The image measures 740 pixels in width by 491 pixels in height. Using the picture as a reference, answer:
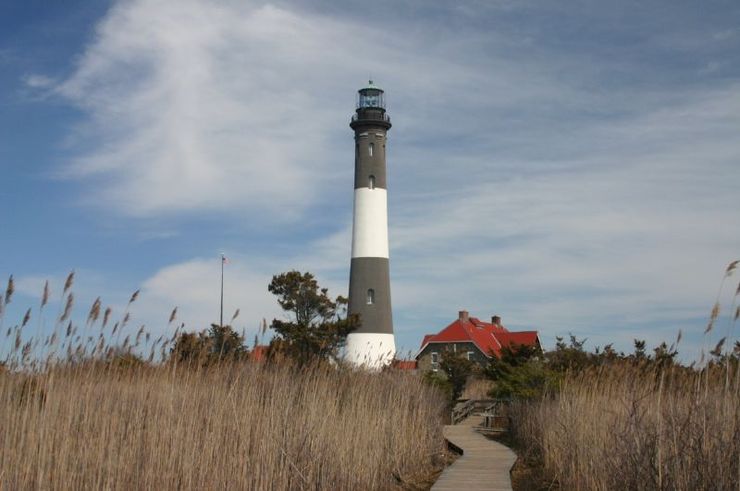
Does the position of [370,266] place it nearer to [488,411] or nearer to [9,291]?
[488,411]

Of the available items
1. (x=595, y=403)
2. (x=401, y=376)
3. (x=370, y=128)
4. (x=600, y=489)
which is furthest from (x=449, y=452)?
(x=370, y=128)

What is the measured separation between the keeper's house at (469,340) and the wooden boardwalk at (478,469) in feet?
89.7

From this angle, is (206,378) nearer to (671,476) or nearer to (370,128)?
(671,476)

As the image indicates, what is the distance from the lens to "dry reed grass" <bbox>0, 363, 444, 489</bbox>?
585 centimetres

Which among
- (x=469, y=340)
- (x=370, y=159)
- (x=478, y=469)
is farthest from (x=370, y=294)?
(x=478, y=469)

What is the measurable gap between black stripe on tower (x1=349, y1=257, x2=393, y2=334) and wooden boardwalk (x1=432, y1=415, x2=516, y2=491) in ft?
52.5

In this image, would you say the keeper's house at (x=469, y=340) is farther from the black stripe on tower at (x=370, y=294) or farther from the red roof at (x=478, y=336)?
the black stripe on tower at (x=370, y=294)

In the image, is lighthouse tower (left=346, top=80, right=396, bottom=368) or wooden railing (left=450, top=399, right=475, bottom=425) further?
lighthouse tower (left=346, top=80, right=396, bottom=368)

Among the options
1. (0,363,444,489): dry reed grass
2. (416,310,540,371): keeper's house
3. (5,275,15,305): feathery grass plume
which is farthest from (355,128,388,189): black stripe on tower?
(5,275,15,305): feathery grass plume

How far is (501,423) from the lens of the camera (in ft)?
75.9

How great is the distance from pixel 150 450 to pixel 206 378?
87.3 inches

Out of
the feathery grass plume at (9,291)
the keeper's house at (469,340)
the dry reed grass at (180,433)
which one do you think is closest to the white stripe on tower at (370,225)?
the keeper's house at (469,340)

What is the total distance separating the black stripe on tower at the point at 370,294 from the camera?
32.9 meters

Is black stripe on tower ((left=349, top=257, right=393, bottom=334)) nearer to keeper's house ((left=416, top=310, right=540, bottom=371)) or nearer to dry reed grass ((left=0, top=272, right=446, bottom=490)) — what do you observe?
keeper's house ((left=416, top=310, right=540, bottom=371))
